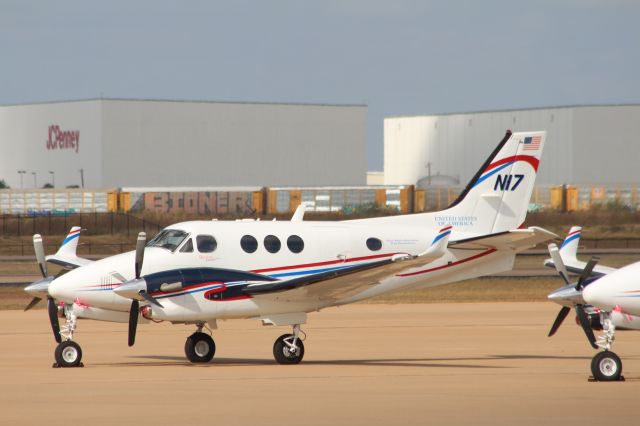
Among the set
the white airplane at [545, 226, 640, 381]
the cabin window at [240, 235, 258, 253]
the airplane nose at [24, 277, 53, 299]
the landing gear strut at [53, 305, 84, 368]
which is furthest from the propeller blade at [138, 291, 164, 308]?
the white airplane at [545, 226, 640, 381]

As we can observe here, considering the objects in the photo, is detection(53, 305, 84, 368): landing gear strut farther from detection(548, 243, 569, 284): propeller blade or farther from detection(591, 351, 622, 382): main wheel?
detection(591, 351, 622, 382): main wheel

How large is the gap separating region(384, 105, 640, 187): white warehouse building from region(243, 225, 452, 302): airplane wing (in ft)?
304

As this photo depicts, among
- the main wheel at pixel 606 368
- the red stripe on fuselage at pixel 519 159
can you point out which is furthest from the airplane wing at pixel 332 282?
the red stripe on fuselage at pixel 519 159

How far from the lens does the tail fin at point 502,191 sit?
2583cm

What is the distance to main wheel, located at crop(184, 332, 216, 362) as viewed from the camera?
77.7 feet

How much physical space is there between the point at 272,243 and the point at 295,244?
484 mm

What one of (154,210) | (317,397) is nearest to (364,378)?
(317,397)

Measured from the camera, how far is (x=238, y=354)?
1006 inches

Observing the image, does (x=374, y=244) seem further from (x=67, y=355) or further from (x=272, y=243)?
(x=67, y=355)

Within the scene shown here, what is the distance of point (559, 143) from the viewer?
116812 millimetres

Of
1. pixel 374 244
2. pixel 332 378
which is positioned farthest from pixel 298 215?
pixel 332 378

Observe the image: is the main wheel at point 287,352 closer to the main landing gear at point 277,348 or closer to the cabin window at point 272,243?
the main landing gear at point 277,348

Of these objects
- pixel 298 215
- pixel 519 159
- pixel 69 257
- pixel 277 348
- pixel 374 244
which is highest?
pixel 519 159

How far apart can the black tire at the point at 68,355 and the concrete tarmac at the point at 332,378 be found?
396 millimetres
